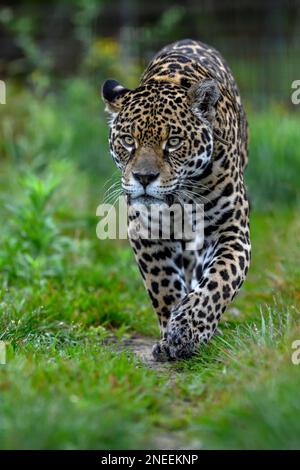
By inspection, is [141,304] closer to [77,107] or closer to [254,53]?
[77,107]

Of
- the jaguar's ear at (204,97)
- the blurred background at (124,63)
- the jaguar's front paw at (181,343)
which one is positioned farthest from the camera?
the blurred background at (124,63)

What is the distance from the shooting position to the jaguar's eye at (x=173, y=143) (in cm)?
600

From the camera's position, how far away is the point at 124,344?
6883 mm

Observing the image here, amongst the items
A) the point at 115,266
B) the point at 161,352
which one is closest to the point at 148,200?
the point at 161,352

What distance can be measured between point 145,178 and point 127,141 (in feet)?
1.29

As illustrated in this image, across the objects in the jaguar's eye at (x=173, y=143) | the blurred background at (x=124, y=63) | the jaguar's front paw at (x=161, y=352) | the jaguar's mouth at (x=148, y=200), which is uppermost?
the blurred background at (x=124, y=63)

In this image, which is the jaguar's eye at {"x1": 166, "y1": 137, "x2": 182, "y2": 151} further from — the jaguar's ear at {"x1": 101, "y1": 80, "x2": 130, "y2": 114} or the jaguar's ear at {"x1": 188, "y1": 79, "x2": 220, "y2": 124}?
the jaguar's ear at {"x1": 101, "y1": 80, "x2": 130, "y2": 114}

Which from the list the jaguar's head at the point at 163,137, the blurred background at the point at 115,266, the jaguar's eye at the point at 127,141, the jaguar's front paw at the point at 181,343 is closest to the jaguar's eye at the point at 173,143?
the jaguar's head at the point at 163,137

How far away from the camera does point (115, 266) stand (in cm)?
901

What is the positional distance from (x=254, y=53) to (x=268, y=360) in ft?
39.8

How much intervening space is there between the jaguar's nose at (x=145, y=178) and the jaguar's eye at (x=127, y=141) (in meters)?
0.30

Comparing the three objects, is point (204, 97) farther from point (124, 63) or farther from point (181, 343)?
point (124, 63)

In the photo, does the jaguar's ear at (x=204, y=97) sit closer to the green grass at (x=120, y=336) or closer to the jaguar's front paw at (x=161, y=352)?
the green grass at (x=120, y=336)
